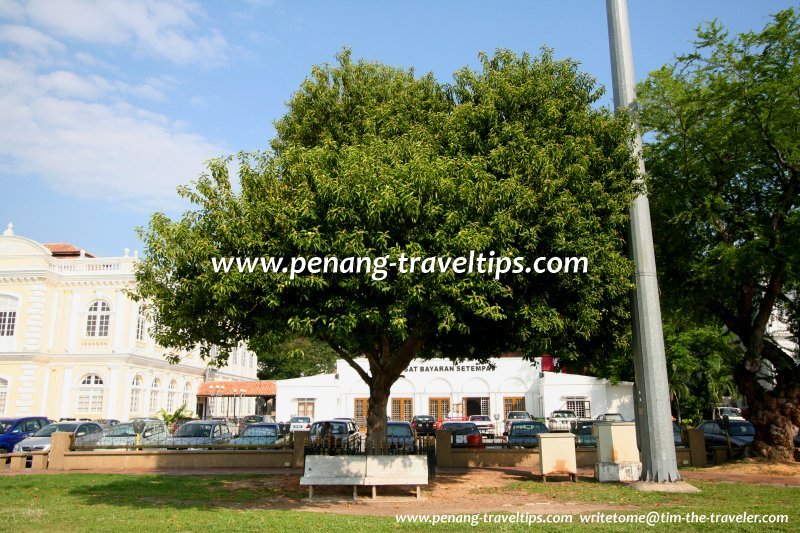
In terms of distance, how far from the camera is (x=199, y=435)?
75.7 feet

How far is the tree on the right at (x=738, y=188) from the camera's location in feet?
55.9

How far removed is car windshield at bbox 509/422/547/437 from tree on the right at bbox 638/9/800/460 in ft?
22.3

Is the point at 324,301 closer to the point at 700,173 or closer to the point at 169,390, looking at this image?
the point at 700,173

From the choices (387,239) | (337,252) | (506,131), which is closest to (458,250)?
(387,239)

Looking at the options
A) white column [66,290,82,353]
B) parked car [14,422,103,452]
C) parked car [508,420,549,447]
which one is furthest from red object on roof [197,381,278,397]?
parked car [508,420,549,447]

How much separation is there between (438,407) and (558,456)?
30800 mm

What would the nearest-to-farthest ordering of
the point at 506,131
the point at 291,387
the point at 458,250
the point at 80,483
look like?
the point at 458,250
the point at 506,131
the point at 80,483
the point at 291,387

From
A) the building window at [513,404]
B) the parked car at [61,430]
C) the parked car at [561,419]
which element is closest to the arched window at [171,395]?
the parked car at [61,430]

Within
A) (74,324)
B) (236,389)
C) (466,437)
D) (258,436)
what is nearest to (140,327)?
(74,324)

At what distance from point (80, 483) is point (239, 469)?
4.51 metres

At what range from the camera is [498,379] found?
4628cm

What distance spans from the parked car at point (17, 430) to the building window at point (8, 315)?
48.0 feet

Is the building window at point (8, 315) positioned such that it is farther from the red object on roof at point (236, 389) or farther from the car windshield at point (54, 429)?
the car windshield at point (54, 429)

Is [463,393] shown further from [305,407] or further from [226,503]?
[226,503]
